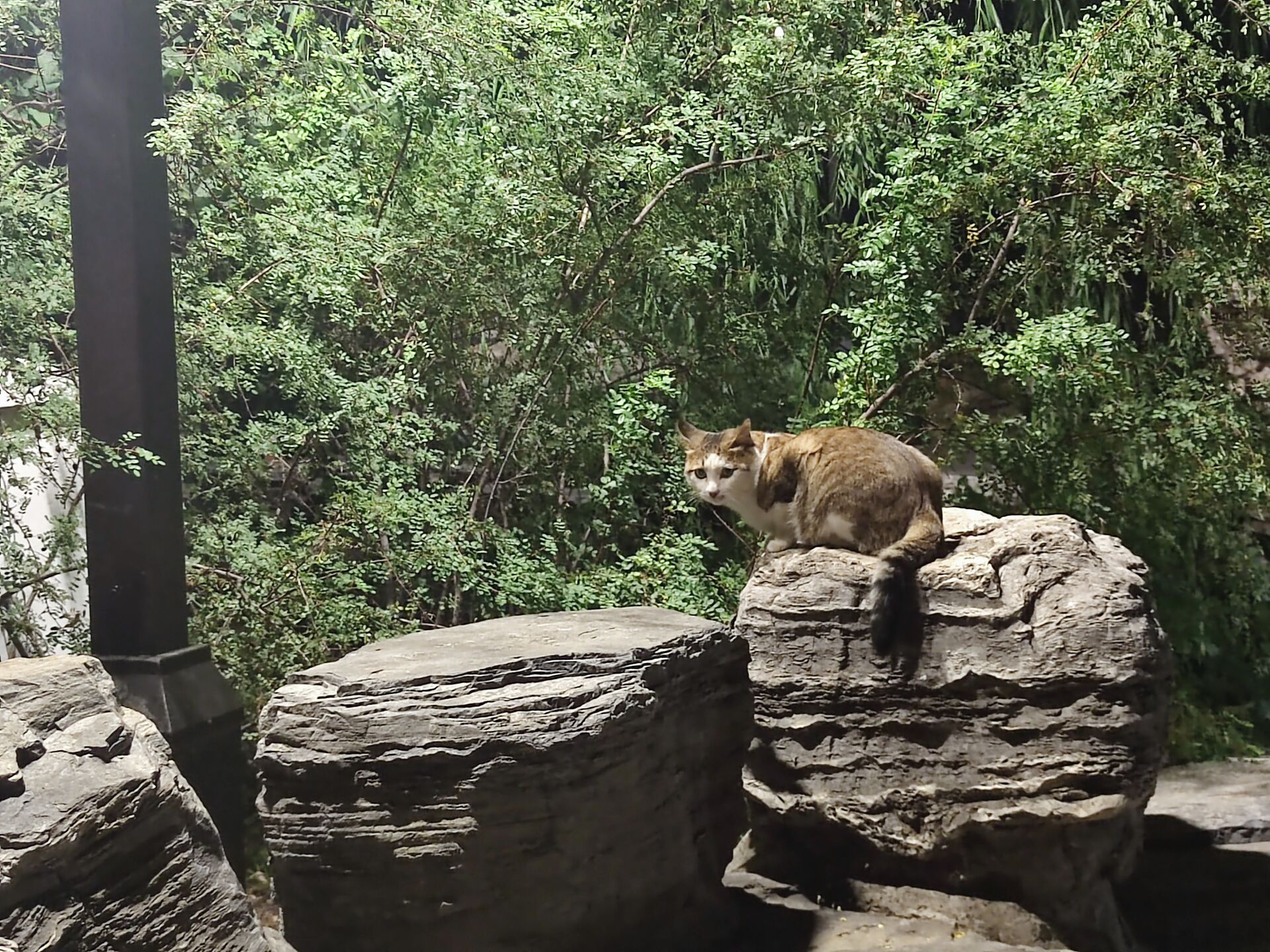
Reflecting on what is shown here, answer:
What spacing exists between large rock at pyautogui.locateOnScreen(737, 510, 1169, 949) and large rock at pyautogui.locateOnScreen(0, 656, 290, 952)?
5.55ft

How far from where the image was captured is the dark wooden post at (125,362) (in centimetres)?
304

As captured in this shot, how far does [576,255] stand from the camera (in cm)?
477

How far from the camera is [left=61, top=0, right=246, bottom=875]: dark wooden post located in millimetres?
3037

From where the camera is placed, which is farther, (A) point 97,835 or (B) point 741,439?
(B) point 741,439

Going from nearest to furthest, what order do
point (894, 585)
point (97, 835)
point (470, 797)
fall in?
point (97, 835) → point (470, 797) → point (894, 585)

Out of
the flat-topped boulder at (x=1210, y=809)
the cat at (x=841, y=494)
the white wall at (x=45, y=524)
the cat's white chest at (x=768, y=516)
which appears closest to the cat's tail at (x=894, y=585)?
the cat at (x=841, y=494)

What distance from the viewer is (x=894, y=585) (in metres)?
3.24

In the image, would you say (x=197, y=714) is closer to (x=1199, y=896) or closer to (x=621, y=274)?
(x=621, y=274)

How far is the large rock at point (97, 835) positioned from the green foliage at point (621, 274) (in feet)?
5.77

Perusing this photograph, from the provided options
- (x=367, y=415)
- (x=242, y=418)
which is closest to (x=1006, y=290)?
(x=367, y=415)

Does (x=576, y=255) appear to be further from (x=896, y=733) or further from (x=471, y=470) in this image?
(x=896, y=733)

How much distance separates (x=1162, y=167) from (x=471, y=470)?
3.11m

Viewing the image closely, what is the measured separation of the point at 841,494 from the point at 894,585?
410 millimetres

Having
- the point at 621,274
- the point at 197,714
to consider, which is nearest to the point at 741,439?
the point at 621,274
